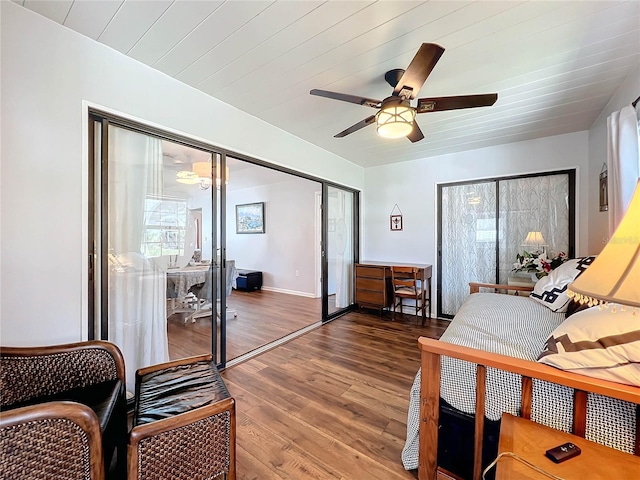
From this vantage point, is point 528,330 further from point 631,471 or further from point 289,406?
point 289,406

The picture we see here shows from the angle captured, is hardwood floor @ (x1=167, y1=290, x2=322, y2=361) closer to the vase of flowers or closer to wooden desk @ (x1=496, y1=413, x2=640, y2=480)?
wooden desk @ (x1=496, y1=413, x2=640, y2=480)

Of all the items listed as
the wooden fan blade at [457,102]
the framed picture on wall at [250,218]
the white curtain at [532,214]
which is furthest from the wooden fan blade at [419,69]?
the framed picture on wall at [250,218]

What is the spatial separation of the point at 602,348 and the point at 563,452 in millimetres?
401

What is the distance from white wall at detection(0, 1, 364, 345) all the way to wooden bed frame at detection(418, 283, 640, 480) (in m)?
2.05

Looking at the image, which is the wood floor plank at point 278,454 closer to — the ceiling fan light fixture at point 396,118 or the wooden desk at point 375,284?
the ceiling fan light fixture at point 396,118

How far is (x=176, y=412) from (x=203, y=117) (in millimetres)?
2182

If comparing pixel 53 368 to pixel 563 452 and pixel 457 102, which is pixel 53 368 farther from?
pixel 457 102

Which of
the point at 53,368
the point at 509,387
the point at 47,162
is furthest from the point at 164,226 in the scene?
the point at 509,387

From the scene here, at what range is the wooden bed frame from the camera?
3.03 feet

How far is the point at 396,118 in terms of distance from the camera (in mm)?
1890

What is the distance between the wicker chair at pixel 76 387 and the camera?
0.93 metres

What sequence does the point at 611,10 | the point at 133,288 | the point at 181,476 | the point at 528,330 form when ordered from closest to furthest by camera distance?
1. the point at 181,476
2. the point at 611,10
3. the point at 528,330
4. the point at 133,288

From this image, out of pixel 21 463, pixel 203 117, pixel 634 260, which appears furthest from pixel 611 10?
pixel 21 463

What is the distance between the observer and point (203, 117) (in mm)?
2301
